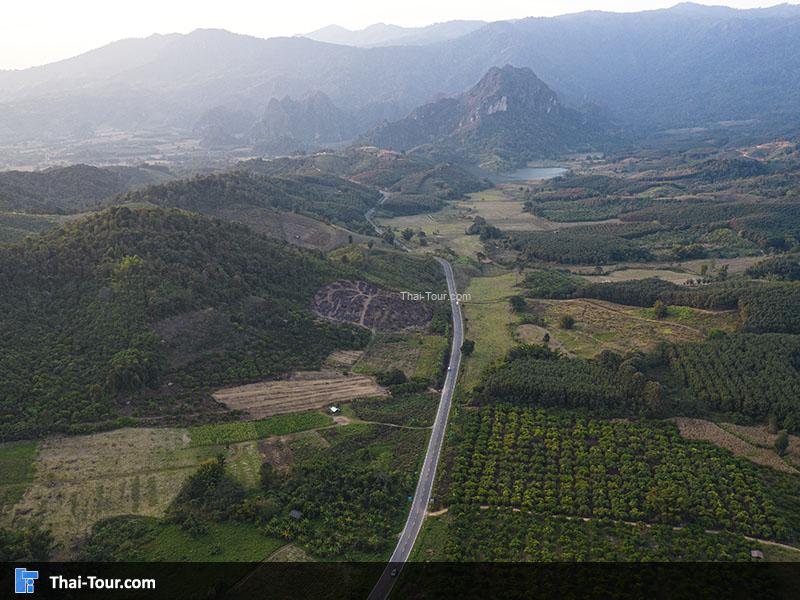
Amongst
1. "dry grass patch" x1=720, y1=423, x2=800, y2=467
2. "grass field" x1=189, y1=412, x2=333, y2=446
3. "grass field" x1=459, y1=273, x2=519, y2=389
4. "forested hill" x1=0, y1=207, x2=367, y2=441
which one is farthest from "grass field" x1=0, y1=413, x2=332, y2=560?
"dry grass patch" x1=720, y1=423, x2=800, y2=467

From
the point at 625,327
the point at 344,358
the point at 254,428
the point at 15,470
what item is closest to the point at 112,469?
the point at 15,470

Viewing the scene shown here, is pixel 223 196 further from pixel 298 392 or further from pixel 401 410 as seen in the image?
pixel 401 410

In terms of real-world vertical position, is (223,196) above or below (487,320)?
above

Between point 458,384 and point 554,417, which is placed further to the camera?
point 458,384

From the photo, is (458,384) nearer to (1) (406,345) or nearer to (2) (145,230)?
(1) (406,345)
